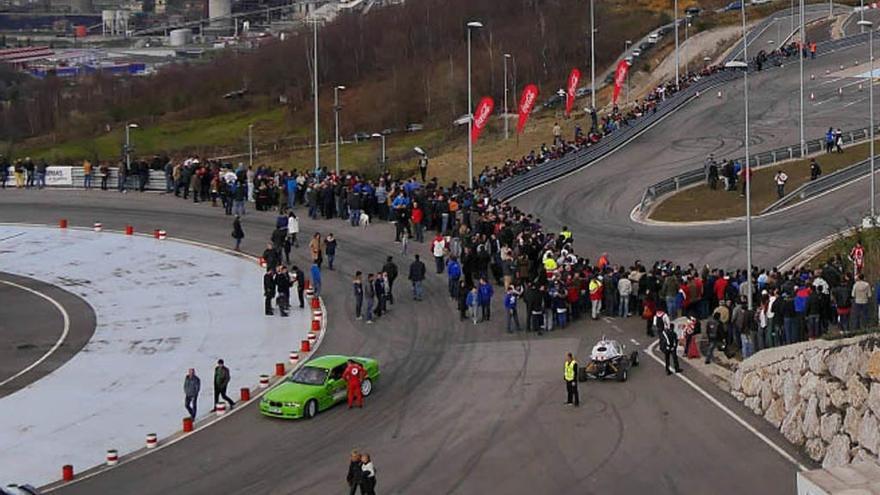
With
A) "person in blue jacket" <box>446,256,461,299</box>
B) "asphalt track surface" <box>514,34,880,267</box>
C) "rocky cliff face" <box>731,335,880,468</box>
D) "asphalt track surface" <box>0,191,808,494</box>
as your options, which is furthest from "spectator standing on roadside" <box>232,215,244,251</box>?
"rocky cliff face" <box>731,335,880,468</box>

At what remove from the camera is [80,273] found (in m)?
43.0

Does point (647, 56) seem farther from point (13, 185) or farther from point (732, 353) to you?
point (732, 353)

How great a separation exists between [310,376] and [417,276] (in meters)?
8.85

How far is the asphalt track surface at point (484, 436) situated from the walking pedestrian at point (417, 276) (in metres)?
2.18

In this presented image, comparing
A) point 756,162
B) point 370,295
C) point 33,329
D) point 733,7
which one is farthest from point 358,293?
point 733,7

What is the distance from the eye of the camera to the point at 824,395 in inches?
957

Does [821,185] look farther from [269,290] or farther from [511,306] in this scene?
[269,290]

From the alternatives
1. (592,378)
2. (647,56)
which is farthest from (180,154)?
(592,378)

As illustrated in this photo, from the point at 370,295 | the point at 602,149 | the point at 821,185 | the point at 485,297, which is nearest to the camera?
the point at 485,297

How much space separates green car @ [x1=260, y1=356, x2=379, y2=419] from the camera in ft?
91.5

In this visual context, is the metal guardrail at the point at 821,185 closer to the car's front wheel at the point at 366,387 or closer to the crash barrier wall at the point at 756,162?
the crash barrier wall at the point at 756,162

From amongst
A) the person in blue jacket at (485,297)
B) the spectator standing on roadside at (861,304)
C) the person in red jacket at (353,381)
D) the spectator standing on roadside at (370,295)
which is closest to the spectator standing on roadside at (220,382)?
the person in red jacket at (353,381)

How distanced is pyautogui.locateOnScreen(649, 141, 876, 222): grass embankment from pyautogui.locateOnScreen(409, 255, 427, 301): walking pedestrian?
1415cm

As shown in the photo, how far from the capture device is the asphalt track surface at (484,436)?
2425 centimetres
